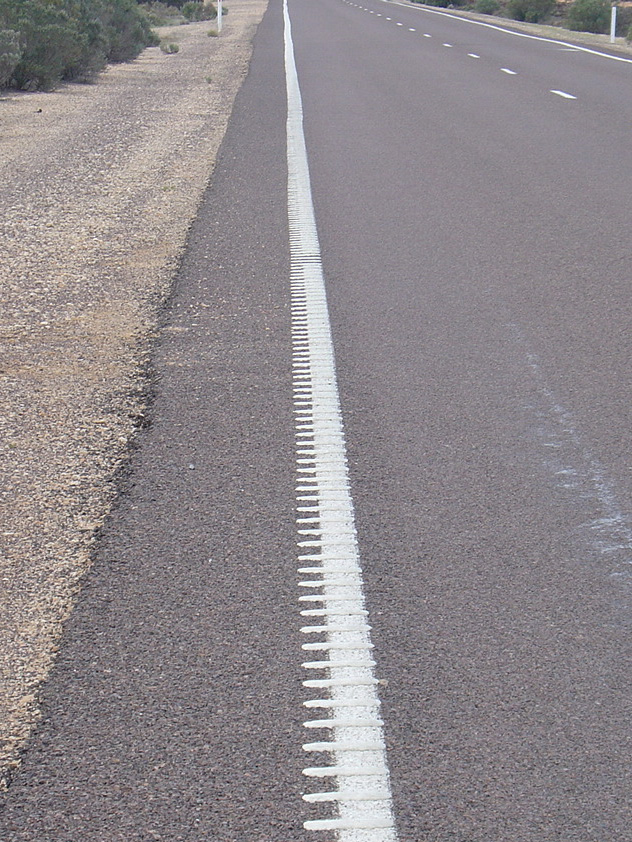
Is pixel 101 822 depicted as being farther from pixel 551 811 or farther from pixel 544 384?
pixel 544 384

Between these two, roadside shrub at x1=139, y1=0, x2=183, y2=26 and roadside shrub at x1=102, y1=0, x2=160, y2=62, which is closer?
roadside shrub at x1=102, y1=0, x2=160, y2=62

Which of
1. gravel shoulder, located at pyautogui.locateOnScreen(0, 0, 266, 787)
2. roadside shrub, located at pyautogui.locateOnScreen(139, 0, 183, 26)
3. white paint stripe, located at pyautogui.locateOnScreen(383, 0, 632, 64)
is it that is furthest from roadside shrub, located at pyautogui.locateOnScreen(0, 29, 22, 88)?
roadside shrub, located at pyautogui.locateOnScreen(139, 0, 183, 26)

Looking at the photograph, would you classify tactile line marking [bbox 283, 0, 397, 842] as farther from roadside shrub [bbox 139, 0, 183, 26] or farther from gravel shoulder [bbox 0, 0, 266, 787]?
roadside shrub [bbox 139, 0, 183, 26]

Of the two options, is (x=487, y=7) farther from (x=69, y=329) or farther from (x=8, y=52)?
(x=69, y=329)

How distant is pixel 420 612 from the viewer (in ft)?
10.6

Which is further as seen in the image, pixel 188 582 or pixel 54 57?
pixel 54 57

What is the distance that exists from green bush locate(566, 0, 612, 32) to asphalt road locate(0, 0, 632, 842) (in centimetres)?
4074

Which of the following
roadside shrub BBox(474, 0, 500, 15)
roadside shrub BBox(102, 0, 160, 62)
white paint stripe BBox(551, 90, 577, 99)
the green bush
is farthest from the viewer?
roadside shrub BBox(474, 0, 500, 15)

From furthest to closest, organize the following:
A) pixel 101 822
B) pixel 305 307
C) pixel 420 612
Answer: pixel 305 307 < pixel 420 612 < pixel 101 822

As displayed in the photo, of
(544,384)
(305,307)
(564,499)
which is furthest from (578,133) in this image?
(564,499)

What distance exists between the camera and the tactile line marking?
2463 millimetres

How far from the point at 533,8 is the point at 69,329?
53503 mm

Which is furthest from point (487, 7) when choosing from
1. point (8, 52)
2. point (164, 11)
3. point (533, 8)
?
point (8, 52)

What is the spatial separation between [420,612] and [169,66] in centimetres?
2482
